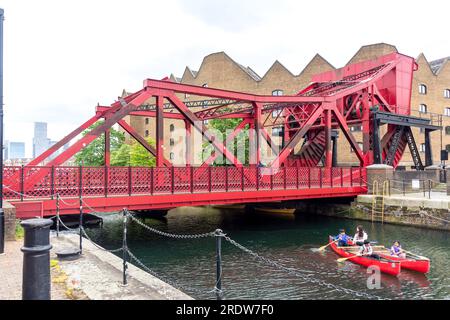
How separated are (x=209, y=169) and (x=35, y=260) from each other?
11145 mm

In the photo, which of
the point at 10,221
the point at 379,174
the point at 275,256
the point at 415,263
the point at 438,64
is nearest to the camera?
the point at 10,221

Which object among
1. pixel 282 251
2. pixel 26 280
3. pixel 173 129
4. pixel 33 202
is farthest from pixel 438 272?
pixel 173 129

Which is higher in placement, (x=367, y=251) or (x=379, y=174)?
(x=379, y=174)

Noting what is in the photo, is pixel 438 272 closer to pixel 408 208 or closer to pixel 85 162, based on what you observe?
pixel 408 208

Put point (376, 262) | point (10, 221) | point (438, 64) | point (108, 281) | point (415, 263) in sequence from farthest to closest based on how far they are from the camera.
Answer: point (438, 64) < point (376, 262) < point (415, 263) < point (10, 221) < point (108, 281)

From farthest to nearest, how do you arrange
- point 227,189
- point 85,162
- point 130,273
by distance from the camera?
1. point 85,162
2. point 227,189
3. point 130,273

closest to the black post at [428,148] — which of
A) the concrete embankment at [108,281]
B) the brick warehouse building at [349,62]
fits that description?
the brick warehouse building at [349,62]

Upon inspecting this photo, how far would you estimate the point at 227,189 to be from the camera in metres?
15.3

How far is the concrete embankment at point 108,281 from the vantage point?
17.4 ft

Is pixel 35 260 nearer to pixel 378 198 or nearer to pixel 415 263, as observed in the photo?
pixel 415 263

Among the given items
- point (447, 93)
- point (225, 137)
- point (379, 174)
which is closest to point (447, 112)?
point (447, 93)

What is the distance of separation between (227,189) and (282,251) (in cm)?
349

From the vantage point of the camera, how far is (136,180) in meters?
13.1

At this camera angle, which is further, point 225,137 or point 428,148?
point 225,137
